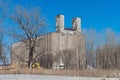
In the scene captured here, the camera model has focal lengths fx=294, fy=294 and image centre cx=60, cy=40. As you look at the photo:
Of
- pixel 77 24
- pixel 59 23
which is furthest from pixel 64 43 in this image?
pixel 77 24

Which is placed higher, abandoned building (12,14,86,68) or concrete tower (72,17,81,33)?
concrete tower (72,17,81,33)

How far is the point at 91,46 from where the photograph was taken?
78312mm

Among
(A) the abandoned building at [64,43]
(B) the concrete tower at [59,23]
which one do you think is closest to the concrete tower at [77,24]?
(A) the abandoned building at [64,43]

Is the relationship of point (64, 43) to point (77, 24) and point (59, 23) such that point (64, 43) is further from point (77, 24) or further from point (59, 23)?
point (77, 24)

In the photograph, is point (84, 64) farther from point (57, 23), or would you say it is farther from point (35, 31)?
point (35, 31)

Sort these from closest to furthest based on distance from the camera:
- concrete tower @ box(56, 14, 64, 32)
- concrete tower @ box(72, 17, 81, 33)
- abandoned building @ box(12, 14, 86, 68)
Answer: abandoned building @ box(12, 14, 86, 68) < concrete tower @ box(56, 14, 64, 32) < concrete tower @ box(72, 17, 81, 33)

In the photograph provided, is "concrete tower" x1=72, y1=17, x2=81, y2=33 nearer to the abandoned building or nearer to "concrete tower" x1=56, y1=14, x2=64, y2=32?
the abandoned building

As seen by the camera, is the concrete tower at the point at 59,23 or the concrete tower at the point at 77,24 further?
the concrete tower at the point at 77,24

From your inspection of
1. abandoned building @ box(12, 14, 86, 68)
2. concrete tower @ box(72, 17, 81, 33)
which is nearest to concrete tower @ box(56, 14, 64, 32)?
abandoned building @ box(12, 14, 86, 68)

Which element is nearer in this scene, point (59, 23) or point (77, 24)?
point (59, 23)

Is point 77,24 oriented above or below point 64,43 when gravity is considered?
above

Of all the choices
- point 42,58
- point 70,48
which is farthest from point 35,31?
point 70,48

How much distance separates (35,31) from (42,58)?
2233cm

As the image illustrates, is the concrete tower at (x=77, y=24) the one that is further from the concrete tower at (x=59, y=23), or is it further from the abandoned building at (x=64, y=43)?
the concrete tower at (x=59, y=23)
